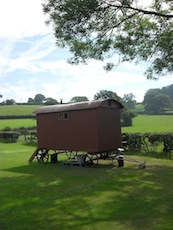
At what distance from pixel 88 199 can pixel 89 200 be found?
0.12 metres

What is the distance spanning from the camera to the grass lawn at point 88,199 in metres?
7.11

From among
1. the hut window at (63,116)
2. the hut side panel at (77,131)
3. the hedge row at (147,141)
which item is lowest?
the hedge row at (147,141)

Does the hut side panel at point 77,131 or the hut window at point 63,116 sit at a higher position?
the hut window at point 63,116

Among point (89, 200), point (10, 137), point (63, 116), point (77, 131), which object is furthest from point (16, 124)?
point (89, 200)

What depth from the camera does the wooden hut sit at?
16.0 m

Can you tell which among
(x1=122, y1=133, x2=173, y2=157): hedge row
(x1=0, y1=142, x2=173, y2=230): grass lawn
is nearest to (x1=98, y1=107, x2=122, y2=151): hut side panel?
(x1=0, y1=142, x2=173, y2=230): grass lawn

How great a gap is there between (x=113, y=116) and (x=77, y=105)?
2.13 metres

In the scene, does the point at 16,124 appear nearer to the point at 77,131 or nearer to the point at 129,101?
the point at 77,131

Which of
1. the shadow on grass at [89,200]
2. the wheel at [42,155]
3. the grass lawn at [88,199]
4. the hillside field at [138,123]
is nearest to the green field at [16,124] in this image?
the hillside field at [138,123]

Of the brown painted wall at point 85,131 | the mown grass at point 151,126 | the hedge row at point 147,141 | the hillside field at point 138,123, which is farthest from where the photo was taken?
the hillside field at point 138,123

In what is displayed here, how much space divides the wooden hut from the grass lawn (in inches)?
77.0

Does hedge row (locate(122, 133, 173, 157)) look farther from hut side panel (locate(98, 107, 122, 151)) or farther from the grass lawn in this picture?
the grass lawn

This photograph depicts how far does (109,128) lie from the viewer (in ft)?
54.9

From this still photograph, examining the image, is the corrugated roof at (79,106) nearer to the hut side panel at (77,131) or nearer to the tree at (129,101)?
the hut side panel at (77,131)
